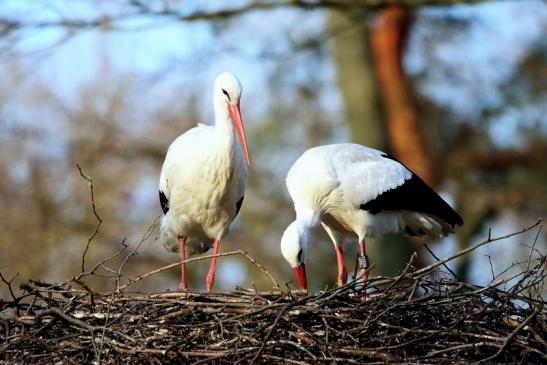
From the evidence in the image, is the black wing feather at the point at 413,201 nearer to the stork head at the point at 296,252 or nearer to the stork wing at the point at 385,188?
the stork wing at the point at 385,188

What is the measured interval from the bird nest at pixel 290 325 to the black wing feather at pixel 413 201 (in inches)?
90.0

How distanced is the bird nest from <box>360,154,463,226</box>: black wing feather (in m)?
2.29

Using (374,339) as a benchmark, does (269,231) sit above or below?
below

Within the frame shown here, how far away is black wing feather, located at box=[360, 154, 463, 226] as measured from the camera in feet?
29.5

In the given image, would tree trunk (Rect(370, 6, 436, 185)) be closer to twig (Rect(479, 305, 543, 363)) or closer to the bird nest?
the bird nest

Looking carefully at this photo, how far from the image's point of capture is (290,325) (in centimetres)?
633

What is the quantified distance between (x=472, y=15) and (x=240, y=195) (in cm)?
797

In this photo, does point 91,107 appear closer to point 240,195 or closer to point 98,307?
point 240,195

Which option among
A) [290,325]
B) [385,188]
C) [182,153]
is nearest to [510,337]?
[290,325]

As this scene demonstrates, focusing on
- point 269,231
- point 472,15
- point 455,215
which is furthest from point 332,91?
point 455,215

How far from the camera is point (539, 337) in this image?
6312mm

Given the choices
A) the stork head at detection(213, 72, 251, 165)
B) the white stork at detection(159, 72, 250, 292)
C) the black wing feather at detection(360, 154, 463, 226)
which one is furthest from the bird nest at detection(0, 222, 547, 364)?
the black wing feather at detection(360, 154, 463, 226)

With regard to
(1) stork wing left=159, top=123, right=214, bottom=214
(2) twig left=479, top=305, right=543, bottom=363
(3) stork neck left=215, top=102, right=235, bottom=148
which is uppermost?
(3) stork neck left=215, top=102, right=235, bottom=148

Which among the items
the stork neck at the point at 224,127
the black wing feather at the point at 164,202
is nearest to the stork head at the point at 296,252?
the stork neck at the point at 224,127
